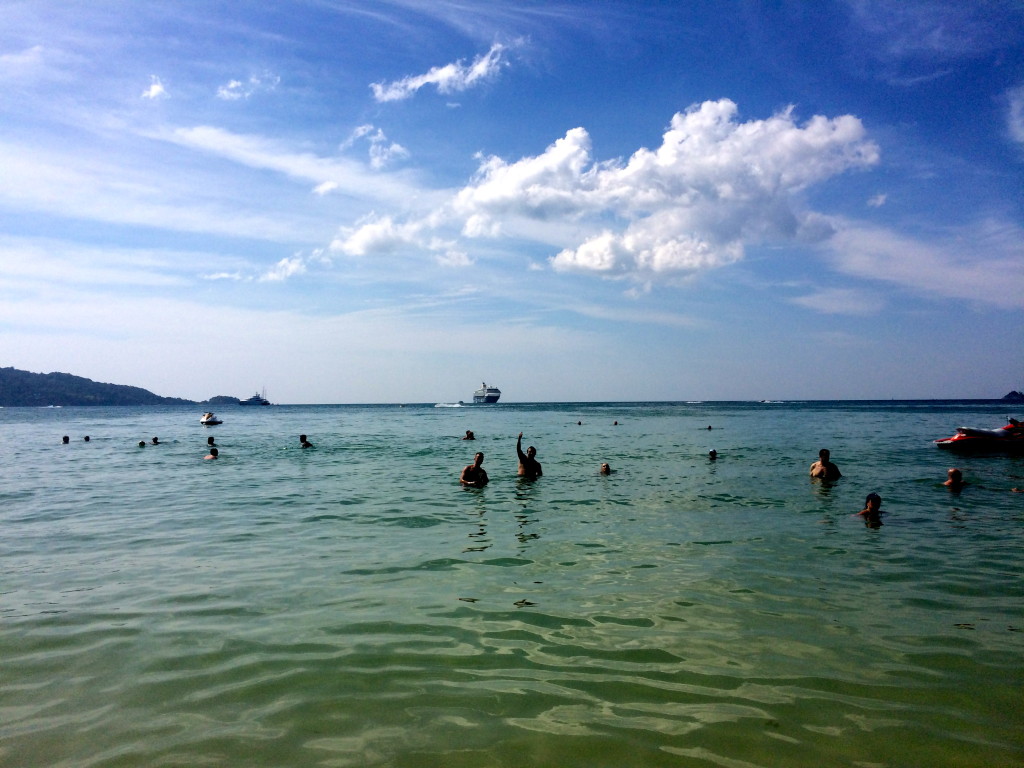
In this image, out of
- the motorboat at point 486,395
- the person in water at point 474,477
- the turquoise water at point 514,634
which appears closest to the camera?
the turquoise water at point 514,634

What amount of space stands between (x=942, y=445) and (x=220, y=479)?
115 feet

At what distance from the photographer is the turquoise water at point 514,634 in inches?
206

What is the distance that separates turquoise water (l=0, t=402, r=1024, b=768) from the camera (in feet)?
17.1

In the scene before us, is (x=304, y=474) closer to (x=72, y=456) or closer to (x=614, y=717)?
(x=72, y=456)

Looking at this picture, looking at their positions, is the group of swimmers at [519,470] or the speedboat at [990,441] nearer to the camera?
the group of swimmers at [519,470]

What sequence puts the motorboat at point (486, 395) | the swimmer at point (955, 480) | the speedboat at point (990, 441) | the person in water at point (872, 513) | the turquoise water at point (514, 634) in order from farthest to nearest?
the motorboat at point (486, 395) → the speedboat at point (990, 441) → the swimmer at point (955, 480) → the person in water at point (872, 513) → the turquoise water at point (514, 634)

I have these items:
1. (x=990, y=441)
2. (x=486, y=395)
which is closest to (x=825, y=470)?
(x=990, y=441)

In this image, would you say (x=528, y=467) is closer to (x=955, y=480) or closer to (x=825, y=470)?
(x=825, y=470)

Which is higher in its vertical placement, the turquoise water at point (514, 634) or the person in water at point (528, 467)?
the person in water at point (528, 467)

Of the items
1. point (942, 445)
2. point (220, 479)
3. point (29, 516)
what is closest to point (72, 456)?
point (220, 479)

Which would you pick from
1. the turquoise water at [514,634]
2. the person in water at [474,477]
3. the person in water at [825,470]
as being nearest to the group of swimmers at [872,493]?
the person in water at [825,470]

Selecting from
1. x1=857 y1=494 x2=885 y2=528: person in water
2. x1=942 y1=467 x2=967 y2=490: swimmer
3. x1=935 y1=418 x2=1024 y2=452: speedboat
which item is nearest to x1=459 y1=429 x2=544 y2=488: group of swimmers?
x1=857 y1=494 x2=885 y2=528: person in water

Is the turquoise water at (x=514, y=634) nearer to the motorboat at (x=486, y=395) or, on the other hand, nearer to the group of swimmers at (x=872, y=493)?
the group of swimmers at (x=872, y=493)

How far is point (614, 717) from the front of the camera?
5.54m
